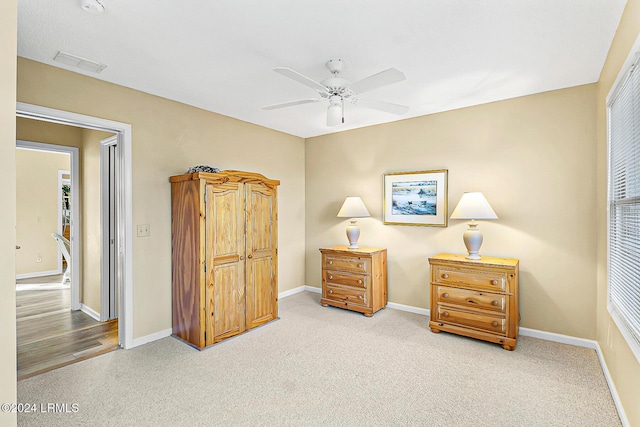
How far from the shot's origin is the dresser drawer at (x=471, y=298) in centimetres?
312

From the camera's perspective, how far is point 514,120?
3441 millimetres

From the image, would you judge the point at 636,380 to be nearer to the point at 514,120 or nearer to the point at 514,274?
the point at 514,274

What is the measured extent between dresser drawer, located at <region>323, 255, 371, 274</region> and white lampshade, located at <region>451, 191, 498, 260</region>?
1195mm

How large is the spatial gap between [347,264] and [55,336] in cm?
333

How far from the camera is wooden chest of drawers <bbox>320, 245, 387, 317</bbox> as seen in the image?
4.05m

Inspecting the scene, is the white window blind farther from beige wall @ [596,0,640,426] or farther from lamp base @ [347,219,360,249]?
lamp base @ [347,219,360,249]

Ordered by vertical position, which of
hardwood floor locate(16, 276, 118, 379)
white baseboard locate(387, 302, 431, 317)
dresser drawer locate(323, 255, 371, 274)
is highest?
dresser drawer locate(323, 255, 371, 274)

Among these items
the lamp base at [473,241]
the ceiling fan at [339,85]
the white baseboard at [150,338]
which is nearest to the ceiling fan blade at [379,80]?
the ceiling fan at [339,85]

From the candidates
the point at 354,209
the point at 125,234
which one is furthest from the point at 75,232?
the point at 354,209

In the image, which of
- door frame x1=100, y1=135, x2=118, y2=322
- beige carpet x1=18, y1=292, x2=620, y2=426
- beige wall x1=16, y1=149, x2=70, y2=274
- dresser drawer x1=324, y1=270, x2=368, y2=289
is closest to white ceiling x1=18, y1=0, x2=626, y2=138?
door frame x1=100, y1=135, x2=118, y2=322

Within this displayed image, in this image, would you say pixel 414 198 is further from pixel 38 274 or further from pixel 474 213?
pixel 38 274

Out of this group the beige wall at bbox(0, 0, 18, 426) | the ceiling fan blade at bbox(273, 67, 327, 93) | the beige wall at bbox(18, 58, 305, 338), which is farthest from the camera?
the beige wall at bbox(18, 58, 305, 338)

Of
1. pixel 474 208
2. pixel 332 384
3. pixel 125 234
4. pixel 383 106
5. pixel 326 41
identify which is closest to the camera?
pixel 326 41

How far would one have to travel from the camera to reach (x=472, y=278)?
3256 mm
